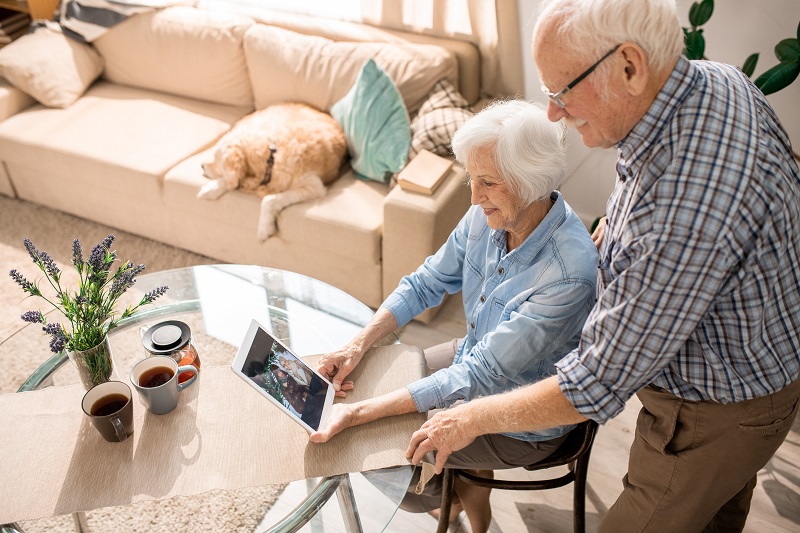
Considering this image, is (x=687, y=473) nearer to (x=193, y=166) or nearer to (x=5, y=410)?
(x=5, y=410)

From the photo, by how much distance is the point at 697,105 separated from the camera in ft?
3.66

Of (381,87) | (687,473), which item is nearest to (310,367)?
(687,473)

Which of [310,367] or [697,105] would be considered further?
[310,367]

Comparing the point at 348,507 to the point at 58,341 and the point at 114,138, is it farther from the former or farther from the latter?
the point at 114,138

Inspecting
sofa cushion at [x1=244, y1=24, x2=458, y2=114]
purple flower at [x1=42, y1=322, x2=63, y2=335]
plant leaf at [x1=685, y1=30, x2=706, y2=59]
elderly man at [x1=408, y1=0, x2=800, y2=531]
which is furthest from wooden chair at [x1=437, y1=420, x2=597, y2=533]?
sofa cushion at [x1=244, y1=24, x2=458, y2=114]

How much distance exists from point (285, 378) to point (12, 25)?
11.2ft

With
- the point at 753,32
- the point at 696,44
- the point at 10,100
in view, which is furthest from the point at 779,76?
the point at 10,100

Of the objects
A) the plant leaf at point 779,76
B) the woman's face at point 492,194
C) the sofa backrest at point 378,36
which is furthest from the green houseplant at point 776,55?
the woman's face at point 492,194

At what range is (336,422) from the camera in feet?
4.49

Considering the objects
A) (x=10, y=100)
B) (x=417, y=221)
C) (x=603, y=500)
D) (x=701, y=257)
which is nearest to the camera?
(x=701, y=257)

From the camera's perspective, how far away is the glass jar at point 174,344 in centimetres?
155

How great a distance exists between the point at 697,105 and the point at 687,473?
0.73 m

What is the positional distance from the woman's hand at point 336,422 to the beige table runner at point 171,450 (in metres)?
0.02

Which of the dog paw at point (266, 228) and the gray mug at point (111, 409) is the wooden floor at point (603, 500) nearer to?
the gray mug at point (111, 409)
